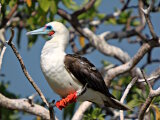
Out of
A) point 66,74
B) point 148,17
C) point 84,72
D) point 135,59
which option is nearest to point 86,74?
point 84,72

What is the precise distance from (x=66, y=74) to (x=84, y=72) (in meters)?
0.31

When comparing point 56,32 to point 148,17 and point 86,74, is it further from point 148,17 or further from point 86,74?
point 148,17

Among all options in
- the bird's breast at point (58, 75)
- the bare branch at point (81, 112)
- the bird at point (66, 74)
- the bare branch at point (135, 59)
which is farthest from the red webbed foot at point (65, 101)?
the bare branch at point (135, 59)

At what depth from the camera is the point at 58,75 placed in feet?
24.0

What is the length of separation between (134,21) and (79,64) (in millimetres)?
5639

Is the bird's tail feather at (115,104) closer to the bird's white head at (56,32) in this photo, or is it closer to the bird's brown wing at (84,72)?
the bird's brown wing at (84,72)

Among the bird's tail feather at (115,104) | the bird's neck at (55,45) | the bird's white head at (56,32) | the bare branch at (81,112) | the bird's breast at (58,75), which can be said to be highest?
the bird's white head at (56,32)

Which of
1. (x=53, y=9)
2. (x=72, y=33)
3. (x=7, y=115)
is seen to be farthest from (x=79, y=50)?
(x=53, y=9)

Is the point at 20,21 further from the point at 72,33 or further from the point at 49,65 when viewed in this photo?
the point at 49,65

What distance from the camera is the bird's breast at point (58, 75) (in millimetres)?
7266

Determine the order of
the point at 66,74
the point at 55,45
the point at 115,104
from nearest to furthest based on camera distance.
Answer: the point at 66,74 < the point at 55,45 < the point at 115,104

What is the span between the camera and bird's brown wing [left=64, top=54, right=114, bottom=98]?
747 centimetres

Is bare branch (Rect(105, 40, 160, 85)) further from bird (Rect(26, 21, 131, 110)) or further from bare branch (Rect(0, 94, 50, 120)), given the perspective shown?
bird (Rect(26, 21, 131, 110))

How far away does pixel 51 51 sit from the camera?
295 inches
